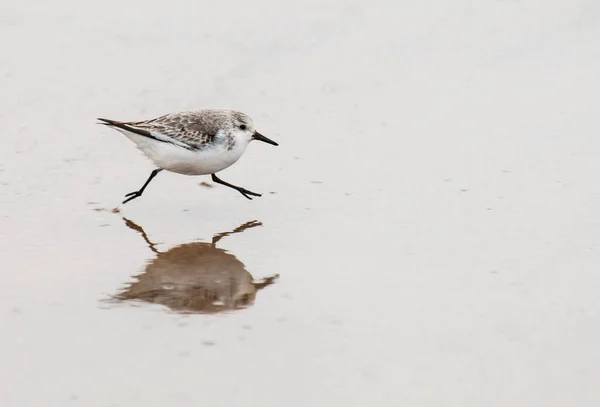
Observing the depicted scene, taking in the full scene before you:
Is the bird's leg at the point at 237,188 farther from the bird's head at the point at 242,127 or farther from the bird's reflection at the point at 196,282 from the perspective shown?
the bird's reflection at the point at 196,282

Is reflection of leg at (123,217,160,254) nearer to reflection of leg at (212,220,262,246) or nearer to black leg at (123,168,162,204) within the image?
black leg at (123,168,162,204)

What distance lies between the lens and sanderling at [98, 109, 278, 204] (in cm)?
759

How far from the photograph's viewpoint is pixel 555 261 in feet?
21.9

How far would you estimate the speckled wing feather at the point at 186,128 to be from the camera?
25.1 ft

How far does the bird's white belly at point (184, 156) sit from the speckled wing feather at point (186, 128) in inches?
2.7

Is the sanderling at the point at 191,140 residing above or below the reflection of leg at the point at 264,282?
above

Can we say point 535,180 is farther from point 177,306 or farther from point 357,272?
point 177,306

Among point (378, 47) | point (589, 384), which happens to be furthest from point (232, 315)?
point (378, 47)

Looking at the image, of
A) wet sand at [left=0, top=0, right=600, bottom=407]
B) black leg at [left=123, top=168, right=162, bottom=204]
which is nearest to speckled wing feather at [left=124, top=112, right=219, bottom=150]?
black leg at [left=123, top=168, right=162, bottom=204]

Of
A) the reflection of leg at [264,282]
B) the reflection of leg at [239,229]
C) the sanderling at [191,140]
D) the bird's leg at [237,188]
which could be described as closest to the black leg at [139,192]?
the sanderling at [191,140]

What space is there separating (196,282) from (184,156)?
4.96 ft

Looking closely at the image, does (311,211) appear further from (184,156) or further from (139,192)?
(139,192)

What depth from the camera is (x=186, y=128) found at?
7730 millimetres

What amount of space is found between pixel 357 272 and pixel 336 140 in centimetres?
265
